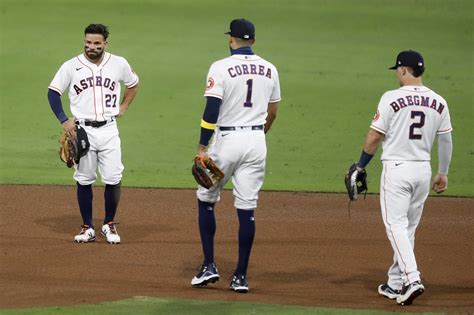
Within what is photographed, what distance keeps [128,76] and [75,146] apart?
38.5 inches

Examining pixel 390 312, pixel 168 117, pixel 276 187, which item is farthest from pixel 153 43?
pixel 390 312

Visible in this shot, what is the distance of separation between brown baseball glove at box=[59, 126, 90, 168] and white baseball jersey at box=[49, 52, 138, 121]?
0.72 ft

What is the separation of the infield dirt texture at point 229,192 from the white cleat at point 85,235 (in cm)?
13

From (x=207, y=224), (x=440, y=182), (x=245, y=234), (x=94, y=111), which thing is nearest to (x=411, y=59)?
(x=440, y=182)

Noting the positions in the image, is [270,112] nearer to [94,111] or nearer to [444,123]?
[444,123]

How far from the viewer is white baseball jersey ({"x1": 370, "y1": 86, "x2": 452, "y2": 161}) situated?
29.8 feet

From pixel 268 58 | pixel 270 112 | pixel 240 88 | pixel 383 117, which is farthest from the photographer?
pixel 268 58

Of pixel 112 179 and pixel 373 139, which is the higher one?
pixel 373 139

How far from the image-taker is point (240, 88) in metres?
9.34

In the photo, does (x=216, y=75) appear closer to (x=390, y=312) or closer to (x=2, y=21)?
(x=390, y=312)

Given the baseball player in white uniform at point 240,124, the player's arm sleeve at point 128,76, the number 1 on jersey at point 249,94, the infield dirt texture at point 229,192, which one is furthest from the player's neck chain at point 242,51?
the player's arm sleeve at point 128,76

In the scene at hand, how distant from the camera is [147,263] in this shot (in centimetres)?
1029

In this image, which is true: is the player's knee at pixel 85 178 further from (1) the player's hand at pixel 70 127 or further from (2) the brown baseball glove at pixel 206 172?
(2) the brown baseball glove at pixel 206 172

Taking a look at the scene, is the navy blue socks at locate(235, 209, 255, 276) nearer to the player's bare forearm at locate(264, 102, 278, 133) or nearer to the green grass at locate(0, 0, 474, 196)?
the player's bare forearm at locate(264, 102, 278, 133)
